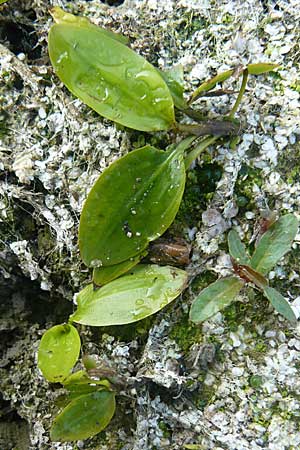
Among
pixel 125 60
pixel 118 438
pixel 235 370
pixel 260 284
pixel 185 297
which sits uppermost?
pixel 125 60

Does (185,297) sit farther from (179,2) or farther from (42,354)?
(179,2)

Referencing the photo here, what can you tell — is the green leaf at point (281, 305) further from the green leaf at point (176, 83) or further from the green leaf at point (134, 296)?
the green leaf at point (176, 83)

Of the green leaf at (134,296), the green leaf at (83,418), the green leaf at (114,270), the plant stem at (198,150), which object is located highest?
the plant stem at (198,150)

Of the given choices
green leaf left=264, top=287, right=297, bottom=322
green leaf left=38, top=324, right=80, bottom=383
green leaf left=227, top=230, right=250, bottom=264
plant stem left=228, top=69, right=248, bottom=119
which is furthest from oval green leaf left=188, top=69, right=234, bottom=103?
green leaf left=38, top=324, right=80, bottom=383

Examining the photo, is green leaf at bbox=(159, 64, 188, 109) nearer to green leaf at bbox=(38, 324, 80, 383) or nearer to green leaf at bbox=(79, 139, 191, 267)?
green leaf at bbox=(79, 139, 191, 267)

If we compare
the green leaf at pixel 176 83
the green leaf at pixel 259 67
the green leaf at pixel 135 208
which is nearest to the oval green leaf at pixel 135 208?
the green leaf at pixel 135 208

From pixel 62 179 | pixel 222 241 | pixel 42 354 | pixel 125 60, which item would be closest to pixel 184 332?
pixel 222 241

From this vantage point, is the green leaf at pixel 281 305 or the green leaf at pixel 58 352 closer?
the green leaf at pixel 281 305
